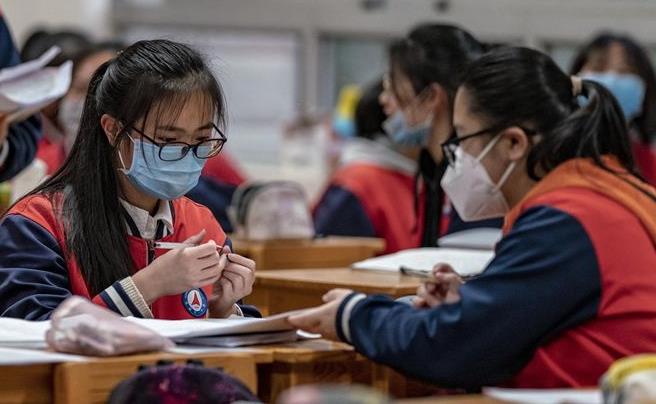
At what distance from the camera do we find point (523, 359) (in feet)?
6.31

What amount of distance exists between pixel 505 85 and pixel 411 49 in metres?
1.42

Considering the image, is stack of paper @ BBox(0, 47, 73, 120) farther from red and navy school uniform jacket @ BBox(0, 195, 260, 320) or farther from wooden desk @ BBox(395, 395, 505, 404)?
wooden desk @ BBox(395, 395, 505, 404)

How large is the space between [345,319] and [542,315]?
0.30 metres

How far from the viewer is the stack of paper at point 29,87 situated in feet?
9.68

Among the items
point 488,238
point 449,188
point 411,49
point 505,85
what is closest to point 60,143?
point 411,49

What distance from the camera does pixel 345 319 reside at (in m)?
1.97

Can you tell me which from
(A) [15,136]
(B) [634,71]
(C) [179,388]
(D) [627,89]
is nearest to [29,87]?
(A) [15,136]

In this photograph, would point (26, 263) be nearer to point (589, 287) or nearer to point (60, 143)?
point (589, 287)

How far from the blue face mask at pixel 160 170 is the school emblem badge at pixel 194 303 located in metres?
0.18

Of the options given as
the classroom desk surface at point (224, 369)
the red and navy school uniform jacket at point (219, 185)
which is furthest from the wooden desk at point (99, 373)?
the red and navy school uniform jacket at point (219, 185)

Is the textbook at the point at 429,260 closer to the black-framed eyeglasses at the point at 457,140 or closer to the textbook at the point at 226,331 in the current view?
the black-framed eyeglasses at the point at 457,140

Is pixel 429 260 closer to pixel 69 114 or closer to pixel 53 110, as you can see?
pixel 69 114

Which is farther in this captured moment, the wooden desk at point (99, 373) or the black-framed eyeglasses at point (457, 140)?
the black-framed eyeglasses at point (457, 140)

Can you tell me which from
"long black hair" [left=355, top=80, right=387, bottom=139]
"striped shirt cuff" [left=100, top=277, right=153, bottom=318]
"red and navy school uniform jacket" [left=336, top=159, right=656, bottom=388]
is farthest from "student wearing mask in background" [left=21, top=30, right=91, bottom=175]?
"red and navy school uniform jacket" [left=336, top=159, right=656, bottom=388]
